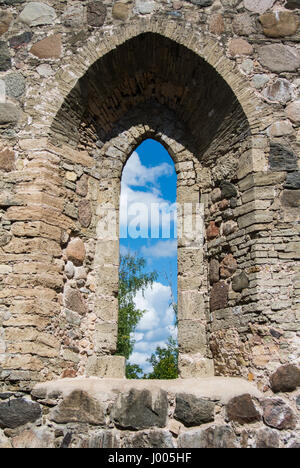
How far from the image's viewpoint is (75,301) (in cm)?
453

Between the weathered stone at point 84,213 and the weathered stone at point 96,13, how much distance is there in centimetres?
184

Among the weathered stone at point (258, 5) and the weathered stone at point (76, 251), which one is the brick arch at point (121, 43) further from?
the weathered stone at point (76, 251)

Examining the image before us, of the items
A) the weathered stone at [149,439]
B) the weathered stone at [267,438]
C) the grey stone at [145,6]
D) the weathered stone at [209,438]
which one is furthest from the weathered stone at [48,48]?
the weathered stone at [267,438]

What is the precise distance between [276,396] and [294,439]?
0.33 metres

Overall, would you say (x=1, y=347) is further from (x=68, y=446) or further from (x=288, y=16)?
(x=288, y=16)

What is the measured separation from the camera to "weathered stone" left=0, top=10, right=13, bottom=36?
16.2ft

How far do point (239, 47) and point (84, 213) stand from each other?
7.47 ft

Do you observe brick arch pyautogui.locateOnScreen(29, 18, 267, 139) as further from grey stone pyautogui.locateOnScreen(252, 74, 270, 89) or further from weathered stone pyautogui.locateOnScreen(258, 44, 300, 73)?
weathered stone pyautogui.locateOnScreen(258, 44, 300, 73)

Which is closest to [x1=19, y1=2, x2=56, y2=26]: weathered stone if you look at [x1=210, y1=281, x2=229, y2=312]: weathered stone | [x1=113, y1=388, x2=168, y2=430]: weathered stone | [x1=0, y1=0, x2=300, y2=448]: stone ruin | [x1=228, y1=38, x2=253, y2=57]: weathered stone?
[x1=0, y1=0, x2=300, y2=448]: stone ruin

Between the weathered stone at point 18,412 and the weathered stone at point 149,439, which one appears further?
the weathered stone at point 18,412

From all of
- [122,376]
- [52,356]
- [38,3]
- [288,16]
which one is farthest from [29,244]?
[288,16]

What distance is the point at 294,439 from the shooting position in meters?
3.57

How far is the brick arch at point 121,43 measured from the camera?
4594mm

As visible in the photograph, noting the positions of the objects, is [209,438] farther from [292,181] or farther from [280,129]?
[280,129]
